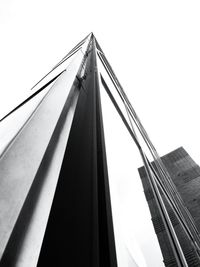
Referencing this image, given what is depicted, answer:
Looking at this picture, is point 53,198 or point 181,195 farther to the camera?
point 181,195

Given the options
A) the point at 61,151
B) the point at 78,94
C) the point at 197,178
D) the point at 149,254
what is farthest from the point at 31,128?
the point at 197,178

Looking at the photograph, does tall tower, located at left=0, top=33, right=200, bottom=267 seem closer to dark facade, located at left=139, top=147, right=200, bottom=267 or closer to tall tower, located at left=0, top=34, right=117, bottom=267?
tall tower, located at left=0, top=34, right=117, bottom=267

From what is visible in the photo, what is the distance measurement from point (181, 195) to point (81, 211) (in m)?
5.90

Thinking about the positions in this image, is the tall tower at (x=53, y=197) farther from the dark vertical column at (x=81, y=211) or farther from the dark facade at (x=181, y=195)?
the dark facade at (x=181, y=195)

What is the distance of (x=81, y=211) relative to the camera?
0.36 meters

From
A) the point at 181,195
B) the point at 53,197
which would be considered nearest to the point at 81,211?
the point at 53,197

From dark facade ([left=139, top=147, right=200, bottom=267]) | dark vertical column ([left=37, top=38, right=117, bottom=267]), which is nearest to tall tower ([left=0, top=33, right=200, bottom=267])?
dark vertical column ([left=37, top=38, right=117, bottom=267])

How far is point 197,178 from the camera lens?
229 inches

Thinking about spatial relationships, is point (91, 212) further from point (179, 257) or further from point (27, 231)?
point (179, 257)

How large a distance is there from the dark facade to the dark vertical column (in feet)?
13.9

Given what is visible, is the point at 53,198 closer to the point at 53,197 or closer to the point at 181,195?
the point at 53,197

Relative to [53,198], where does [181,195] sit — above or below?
below

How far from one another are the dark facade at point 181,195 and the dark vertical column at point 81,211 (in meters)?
4.23

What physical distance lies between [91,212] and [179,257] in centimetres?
79
